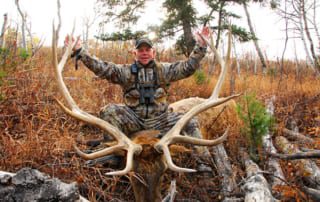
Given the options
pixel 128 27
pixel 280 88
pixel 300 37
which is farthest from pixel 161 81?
pixel 300 37

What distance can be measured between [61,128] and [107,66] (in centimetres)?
107

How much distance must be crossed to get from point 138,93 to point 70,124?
116cm

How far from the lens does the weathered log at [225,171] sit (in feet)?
13.9

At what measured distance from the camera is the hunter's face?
16.0ft

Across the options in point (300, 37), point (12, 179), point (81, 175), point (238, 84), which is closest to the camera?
point (12, 179)

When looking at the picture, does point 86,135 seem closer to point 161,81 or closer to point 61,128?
point 61,128

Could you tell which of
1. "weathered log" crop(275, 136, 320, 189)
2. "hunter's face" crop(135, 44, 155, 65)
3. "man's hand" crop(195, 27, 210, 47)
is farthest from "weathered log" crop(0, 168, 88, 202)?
"weathered log" crop(275, 136, 320, 189)

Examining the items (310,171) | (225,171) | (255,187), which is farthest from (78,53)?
(310,171)

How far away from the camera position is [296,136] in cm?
567

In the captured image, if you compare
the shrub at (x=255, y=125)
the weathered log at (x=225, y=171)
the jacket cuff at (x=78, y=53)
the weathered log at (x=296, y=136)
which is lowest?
the weathered log at (x=225, y=171)

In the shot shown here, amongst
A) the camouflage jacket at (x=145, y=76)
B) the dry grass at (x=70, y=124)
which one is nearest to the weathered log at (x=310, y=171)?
the dry grass at (x=70, y=124)

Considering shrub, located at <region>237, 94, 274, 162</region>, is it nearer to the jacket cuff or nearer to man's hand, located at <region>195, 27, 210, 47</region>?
man's hand, located at <region>195, 27, 210, 47</region>

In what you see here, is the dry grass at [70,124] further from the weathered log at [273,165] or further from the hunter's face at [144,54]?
the hunter's face at [144,54]

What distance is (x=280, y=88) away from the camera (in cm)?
820
